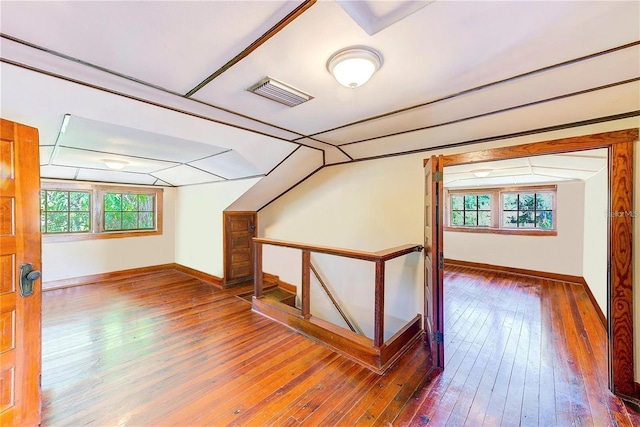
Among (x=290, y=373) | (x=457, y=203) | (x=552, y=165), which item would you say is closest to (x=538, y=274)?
(x=457, y=203)

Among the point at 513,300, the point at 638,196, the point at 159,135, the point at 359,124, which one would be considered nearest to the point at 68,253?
the point at 159,135

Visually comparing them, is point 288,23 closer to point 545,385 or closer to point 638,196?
point 638,196

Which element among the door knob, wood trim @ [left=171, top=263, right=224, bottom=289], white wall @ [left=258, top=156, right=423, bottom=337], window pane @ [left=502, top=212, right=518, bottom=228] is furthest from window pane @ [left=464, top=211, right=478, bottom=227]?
the door knob

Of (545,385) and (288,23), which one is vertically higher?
(288,23)

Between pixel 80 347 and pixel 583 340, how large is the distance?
5375 mm

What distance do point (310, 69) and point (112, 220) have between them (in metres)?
5.55

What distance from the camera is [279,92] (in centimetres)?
194

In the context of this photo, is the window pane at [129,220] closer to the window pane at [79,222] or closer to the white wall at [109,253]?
the white wall at [109,253]

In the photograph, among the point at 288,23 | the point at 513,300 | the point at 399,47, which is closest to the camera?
the point at 288,23

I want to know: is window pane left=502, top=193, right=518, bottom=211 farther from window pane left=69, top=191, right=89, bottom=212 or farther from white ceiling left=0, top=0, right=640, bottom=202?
window pane left=69, top=191, right=89, bottom=212

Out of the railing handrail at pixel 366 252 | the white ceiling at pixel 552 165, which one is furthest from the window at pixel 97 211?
the white ceiling at pixel 552 165

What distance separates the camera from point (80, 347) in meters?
2.63

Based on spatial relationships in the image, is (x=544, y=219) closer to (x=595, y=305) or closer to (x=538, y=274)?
(x=538, y=274)

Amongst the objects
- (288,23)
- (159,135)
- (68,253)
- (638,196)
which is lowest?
(68,253)
